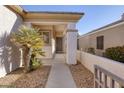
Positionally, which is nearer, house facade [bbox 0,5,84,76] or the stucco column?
house facade [bbox 0,5,84,76]

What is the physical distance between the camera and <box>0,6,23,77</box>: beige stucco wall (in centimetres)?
835

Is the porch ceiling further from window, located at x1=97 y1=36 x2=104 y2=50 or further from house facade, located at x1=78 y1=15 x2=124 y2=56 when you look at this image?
window, located at x1=97 y1=36 x2=104 y2=50

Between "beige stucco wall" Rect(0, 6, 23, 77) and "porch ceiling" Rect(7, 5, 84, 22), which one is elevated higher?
"porch ceiling" Rect(7, 5, 84, 22)

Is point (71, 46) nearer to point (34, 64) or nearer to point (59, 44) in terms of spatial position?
point (34, 64)

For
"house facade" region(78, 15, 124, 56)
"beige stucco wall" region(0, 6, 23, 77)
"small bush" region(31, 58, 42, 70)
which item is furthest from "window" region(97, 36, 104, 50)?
"beige stucco wall" region(0, 6, 23, 77)

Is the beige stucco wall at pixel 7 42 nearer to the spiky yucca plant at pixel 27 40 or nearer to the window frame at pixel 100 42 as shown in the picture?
the spiky yucca plant at pixel 27 40

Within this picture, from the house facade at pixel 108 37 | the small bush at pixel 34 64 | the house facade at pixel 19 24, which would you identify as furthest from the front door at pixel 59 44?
the small bush at pixel 34 64

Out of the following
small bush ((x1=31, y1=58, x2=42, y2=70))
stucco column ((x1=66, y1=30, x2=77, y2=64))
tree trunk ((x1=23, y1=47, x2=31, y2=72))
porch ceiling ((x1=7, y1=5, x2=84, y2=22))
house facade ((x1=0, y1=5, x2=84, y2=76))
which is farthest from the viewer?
stucco column ((x1=66, y1=30, x2=77, y2=64))

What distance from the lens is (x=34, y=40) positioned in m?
9.11

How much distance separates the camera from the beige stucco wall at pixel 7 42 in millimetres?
8352

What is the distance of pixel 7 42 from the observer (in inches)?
358

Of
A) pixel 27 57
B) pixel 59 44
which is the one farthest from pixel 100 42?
pixel 59 44

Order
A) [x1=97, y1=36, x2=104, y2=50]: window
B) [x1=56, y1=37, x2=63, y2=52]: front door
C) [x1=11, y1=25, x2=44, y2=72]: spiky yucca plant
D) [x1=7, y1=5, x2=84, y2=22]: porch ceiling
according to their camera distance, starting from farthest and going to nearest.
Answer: [x1=56, y1=37, x2=63, y2=52]: front door → [x1=97, y1=36, x2=104, y2=50]: window → [x1=7, y1=5, x2=84, y2=22]: porch ceiling → [x1=11, y1=25, x2=44, y2=72]: spiky yucca plant
